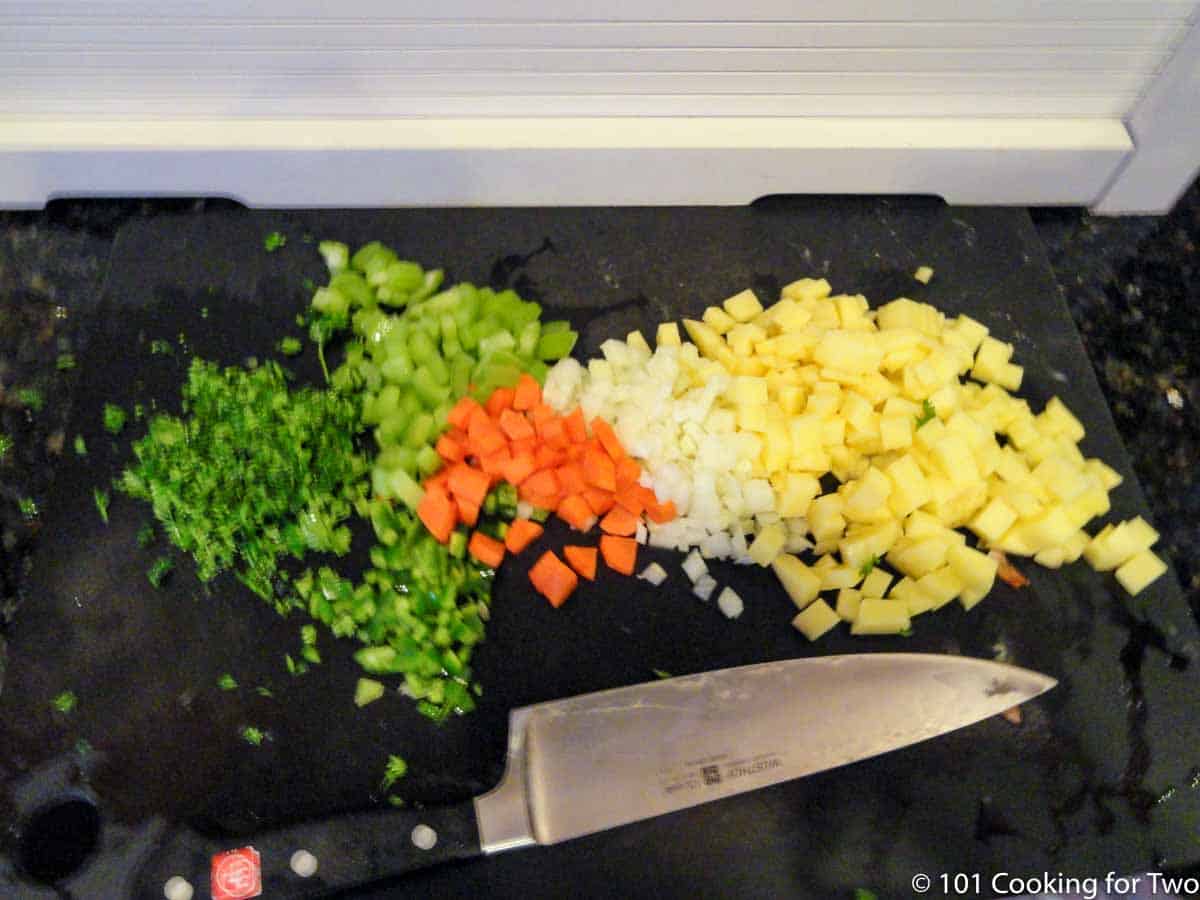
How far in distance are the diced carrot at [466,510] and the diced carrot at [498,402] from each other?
125 millimetres

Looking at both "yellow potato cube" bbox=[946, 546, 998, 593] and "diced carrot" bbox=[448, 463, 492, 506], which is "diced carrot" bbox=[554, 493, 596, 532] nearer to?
"diced carrot" bbox=[448, 463, 492, 506]

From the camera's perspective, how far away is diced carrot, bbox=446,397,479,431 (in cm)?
125

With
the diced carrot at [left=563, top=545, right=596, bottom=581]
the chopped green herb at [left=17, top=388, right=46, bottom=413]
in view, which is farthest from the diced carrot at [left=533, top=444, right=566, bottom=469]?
the chopped green herb at [left=17, top=388, right=46, bottom=413]

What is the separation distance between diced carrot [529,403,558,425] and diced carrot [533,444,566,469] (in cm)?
4

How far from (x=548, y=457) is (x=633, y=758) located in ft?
1.27

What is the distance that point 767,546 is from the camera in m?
1.23

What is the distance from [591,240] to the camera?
4.77ft

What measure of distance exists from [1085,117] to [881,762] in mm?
973

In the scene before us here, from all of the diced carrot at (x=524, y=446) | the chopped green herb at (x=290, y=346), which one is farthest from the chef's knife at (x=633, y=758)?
the chopped green herb at (x=290, y=346)

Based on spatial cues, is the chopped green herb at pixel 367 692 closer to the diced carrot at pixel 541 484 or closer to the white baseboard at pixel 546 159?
the diced carrot at pixel 541 484

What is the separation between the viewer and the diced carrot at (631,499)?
4.10ft

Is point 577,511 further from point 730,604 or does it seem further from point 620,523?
point 730,604

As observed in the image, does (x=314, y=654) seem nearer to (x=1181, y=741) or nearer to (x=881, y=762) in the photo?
(x=881, y=762)

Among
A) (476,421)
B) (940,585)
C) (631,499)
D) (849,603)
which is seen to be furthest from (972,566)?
(476,421)
